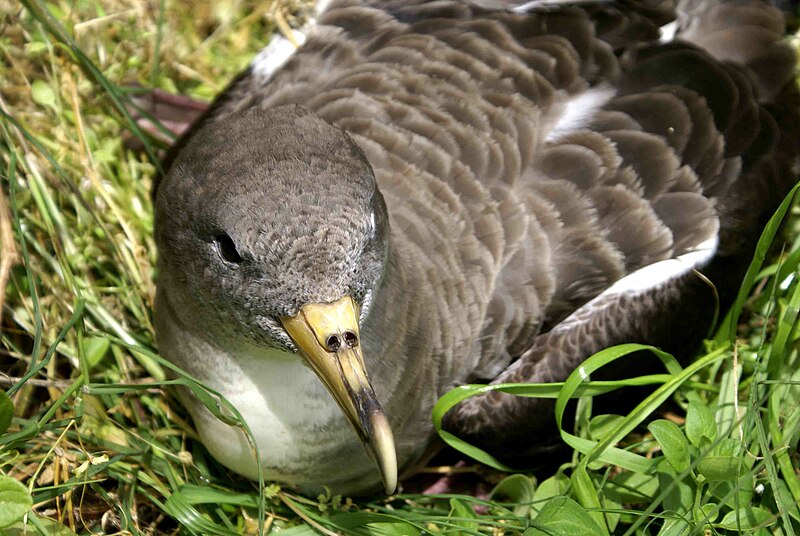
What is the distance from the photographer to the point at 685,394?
371cm

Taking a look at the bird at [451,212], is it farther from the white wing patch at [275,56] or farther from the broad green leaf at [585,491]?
the broad green leaf at [585,491]

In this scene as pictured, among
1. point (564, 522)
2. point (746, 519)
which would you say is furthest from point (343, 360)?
point (746, 519)

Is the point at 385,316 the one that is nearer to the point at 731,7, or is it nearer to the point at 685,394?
the point at 685,394

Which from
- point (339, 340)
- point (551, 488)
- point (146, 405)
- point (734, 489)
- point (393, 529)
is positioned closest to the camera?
point (339, 340)

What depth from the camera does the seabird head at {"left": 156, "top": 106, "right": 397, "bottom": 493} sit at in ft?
8.63

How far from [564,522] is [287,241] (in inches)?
45.0

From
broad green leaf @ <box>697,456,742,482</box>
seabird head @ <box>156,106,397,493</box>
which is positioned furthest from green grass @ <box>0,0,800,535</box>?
seabird head @ <box>156,106,397,493</box>

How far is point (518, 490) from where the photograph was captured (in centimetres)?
352

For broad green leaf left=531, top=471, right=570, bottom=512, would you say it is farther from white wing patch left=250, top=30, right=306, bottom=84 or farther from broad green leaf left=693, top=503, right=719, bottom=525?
white wing patch left=250, top=30, right=306, bottom=84

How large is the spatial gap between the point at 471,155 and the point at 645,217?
0.61 meters

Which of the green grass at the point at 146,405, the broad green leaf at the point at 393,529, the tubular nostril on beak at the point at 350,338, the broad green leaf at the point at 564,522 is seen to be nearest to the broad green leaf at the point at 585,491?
the green grass at the point at 146,405

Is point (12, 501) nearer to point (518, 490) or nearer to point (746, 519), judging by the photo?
point (518, 490)

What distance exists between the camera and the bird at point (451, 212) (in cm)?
274

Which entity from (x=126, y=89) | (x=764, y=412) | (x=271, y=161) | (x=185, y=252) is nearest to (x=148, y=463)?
(x=185, y=252)
